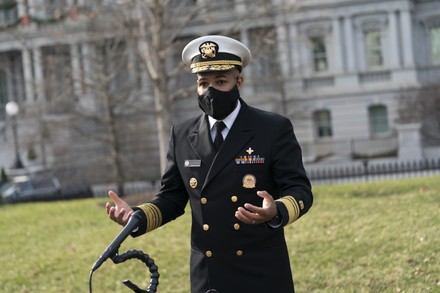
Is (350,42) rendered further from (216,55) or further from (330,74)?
(216,55)

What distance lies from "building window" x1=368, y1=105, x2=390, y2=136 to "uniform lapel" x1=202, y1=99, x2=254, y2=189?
114 feet

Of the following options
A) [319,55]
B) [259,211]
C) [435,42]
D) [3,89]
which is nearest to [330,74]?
[319,55]

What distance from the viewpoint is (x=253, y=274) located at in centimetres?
443

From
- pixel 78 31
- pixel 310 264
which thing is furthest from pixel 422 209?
pixel 78 31

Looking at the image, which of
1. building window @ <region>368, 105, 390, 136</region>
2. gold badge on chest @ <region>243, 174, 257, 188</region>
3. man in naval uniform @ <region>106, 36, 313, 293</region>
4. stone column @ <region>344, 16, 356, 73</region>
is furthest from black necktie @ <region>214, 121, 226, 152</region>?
stone column @ <region>344, 16, 356, 73</region>

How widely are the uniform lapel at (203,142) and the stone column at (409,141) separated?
2914 cm

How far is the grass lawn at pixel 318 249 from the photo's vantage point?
8.62 meters

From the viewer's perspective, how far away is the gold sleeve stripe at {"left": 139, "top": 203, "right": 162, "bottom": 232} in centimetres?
452

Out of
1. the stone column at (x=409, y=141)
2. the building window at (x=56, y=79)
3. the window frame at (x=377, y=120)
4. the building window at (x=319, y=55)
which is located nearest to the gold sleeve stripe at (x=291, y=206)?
the building window at (x=56, y=79)

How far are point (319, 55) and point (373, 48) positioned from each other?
2689mm

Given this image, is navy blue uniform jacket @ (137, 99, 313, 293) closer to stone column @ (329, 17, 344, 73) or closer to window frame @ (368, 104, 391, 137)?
window frame @ (368, 104, 391, 137)

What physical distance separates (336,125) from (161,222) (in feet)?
116

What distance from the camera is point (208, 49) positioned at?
14.8 ft

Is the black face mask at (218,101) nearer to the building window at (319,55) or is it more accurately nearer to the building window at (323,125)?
the building window at (323,125)
